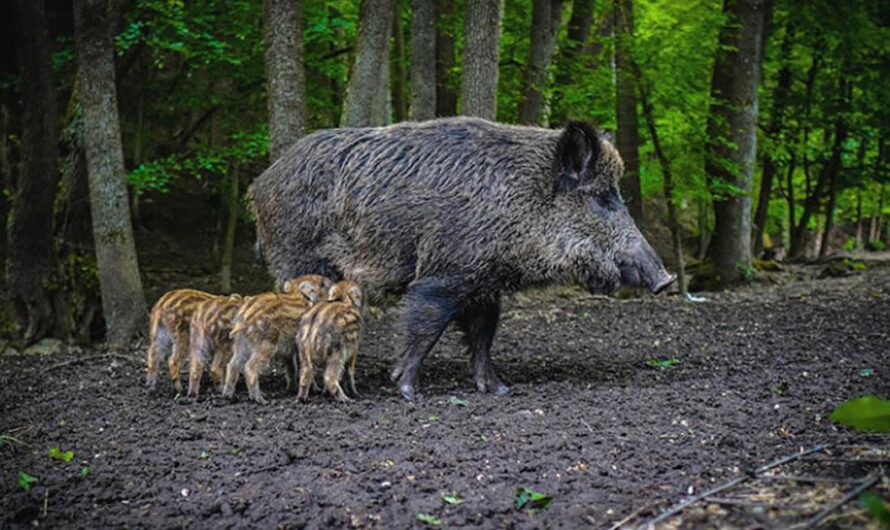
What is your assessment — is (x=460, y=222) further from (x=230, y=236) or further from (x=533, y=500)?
(x=230, y=236)

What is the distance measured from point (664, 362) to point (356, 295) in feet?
9.02

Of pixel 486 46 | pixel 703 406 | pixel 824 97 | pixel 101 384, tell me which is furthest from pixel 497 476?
pixel 824 97

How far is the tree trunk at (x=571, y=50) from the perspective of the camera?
12719 mm

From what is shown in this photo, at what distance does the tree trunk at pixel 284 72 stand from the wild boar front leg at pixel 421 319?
8.39 feet

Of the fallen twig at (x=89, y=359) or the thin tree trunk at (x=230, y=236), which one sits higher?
the thin tree trunk at (x=230, y=236)

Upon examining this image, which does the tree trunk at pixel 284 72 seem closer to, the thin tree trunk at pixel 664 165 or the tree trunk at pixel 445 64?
the tree trunk at pixel 445 64

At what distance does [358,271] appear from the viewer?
6.55m

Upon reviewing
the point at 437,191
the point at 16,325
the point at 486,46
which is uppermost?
the point at 486,46

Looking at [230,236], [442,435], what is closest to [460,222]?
[442,435]

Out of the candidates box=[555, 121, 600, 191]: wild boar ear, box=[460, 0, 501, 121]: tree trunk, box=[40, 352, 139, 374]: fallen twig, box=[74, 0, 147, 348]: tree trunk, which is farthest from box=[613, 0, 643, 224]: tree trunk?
box=[40, 352, 139, 374]: fallen twig

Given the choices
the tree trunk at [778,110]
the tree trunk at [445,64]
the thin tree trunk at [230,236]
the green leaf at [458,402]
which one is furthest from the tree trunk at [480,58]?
the tree trunk at [778,110]

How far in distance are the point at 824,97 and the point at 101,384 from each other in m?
15.1

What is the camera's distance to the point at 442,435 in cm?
507

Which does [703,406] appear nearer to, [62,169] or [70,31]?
[62,169]
